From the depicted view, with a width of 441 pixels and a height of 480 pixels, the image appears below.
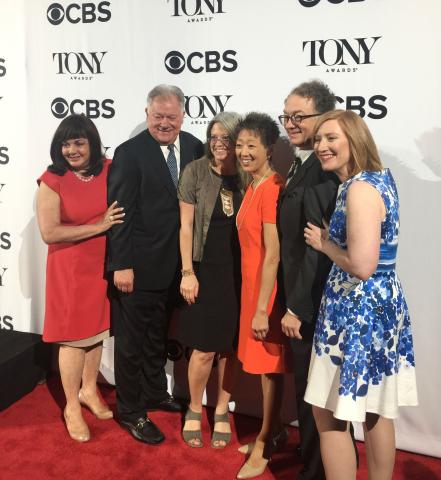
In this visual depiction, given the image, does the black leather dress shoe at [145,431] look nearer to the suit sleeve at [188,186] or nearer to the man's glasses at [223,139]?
the suit sleeve at [188,186]

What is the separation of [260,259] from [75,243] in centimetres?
103

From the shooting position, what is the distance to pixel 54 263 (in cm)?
302

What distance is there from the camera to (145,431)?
3.01m

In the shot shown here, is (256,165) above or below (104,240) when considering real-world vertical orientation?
above

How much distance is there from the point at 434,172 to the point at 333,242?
3.05 feet

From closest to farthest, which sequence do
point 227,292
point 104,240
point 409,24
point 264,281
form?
point 264,281 → point 409,24 → point 227,292 → point 104,240

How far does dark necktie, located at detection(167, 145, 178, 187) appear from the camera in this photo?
288 centimetres

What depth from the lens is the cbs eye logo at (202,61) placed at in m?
3.01

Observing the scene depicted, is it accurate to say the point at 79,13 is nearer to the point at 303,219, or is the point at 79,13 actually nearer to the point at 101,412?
the point at 303,219

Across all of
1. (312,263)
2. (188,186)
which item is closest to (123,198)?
(188,186)

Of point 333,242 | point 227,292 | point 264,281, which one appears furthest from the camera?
point 227,292

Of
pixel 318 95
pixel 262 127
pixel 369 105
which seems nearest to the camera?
pixel 318 95

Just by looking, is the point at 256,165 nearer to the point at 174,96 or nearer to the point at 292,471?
the point at 174,96

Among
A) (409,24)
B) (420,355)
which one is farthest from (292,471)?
(409,24)
